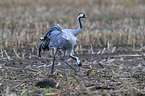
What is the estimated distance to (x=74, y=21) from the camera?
10969mm

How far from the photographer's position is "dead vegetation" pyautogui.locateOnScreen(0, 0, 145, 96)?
15.8 ft

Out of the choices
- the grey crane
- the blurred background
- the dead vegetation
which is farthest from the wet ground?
the blurred background

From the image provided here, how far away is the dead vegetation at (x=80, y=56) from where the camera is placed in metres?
4.83

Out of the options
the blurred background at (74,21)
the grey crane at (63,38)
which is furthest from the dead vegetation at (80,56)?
the grey crane at (63,38)


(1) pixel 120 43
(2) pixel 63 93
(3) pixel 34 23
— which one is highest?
(3) pixel 34 23

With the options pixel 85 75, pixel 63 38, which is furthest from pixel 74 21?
pixel 63 38

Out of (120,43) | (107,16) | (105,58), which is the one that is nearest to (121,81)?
(105,58)

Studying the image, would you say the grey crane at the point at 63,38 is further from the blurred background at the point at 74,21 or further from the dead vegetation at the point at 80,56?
the blurred background at the point at 74,21

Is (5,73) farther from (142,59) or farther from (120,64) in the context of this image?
(142,59)

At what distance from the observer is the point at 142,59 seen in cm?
709

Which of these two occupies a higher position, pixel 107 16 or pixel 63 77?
pixel 107 16

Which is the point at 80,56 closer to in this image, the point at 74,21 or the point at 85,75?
the point at 85,75

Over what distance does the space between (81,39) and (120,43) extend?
1359 millimetres

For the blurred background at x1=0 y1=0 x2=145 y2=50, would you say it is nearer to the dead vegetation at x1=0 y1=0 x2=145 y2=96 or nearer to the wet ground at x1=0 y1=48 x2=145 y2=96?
the dead vegetation at x1=0 y1=0 x2=145 y2=96
